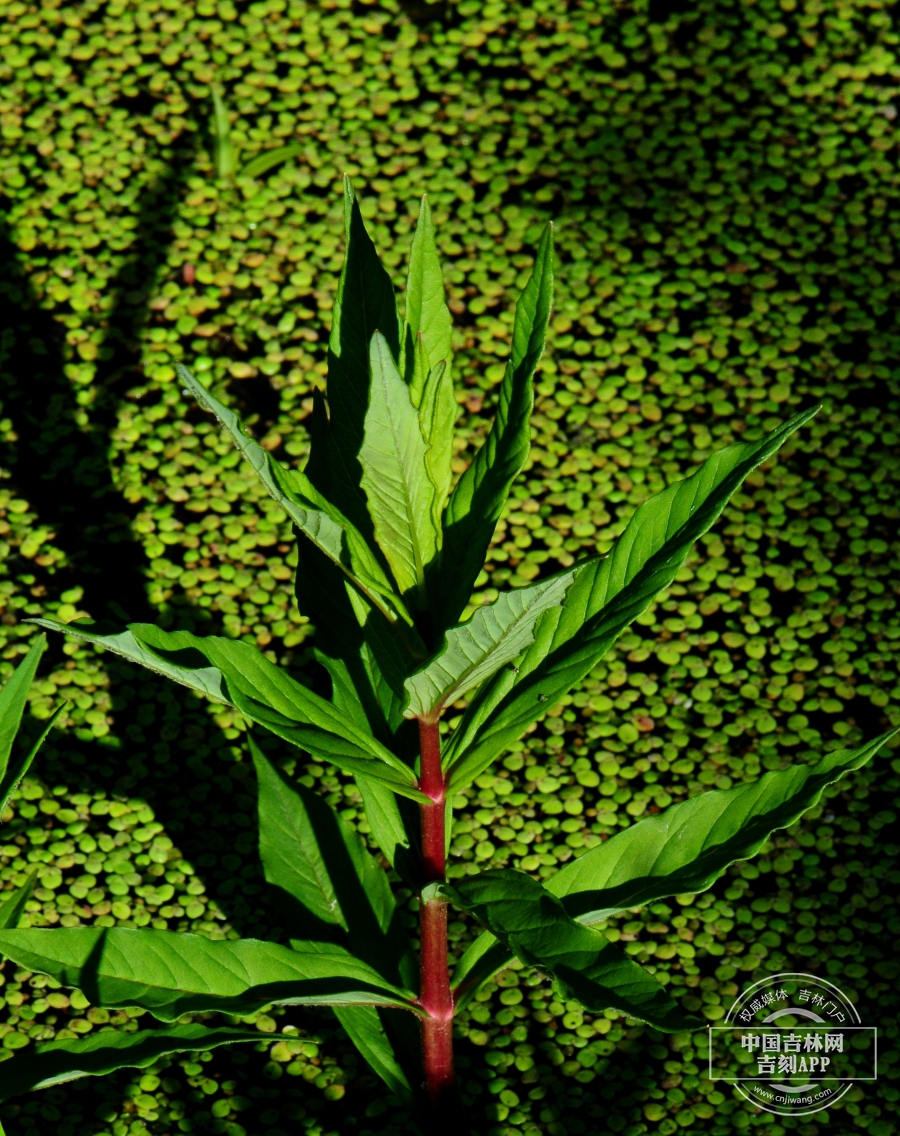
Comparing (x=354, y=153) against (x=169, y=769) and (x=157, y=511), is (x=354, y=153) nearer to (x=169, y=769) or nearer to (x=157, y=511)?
(x=157, y=511)

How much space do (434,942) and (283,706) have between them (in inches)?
13.8

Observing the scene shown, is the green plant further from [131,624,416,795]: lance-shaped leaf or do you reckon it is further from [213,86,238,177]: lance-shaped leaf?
[213,86,238,177]: lance-shaped leaf

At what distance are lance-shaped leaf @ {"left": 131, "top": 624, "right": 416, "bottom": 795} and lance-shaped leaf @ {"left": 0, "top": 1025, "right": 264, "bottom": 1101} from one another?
0.28m

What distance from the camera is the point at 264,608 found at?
7.26 ft

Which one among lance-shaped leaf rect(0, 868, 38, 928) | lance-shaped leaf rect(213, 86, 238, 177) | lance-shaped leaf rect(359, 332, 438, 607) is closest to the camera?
lance-shaped leaf rect(359, 332, 438, 607)

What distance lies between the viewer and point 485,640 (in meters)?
1.06

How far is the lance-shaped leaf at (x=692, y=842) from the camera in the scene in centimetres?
117

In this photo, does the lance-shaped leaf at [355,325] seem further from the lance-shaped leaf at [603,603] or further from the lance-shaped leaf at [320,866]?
the lance-shaped leaf at [320,866]

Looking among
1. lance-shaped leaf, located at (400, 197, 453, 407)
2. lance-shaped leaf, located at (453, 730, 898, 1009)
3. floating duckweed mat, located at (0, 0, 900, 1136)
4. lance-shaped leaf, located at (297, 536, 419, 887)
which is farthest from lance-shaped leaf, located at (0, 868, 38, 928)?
lance-shaped leaf, located at (400, 197, 453, 407)

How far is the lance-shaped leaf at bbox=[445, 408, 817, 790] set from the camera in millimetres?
1168

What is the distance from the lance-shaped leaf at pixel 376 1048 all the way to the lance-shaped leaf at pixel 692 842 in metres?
0.33

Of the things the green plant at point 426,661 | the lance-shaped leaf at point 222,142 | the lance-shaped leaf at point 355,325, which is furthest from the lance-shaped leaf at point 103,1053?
the lance-shaped leaf at point 222,142

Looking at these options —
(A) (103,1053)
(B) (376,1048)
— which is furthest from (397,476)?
(B) (376,1048)

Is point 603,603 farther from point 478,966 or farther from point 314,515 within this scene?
point 478,966
